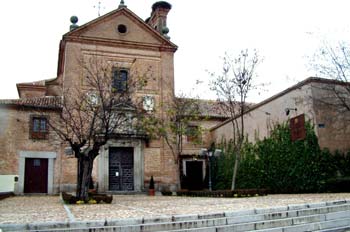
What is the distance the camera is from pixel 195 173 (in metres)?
28.4

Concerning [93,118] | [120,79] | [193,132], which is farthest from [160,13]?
[93,118]

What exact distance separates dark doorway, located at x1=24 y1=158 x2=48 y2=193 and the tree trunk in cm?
1001

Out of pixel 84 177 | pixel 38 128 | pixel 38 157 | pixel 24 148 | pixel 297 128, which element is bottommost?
pixel 84 177

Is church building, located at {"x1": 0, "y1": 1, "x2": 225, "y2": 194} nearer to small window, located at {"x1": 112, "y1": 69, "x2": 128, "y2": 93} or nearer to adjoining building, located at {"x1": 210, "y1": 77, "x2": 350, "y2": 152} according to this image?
small window, located at {"x1": 112, "y1": 69, "x2": 128, "y2": 93}

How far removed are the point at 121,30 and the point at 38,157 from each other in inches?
403

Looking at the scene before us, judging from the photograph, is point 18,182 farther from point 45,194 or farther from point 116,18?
point 116,18

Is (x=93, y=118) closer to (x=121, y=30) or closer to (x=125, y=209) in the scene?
(x=125, y=209)

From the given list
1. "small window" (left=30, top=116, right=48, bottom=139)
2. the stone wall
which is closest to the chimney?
the stone wall

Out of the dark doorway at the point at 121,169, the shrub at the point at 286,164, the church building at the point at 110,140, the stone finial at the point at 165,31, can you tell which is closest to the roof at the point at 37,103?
the church building at the point at 110,140

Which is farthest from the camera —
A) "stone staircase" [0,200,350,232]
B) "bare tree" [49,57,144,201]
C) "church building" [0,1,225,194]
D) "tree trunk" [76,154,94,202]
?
"church building" [0,1,225,194]

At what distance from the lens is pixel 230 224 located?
7648mm

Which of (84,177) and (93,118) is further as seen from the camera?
(93,118)

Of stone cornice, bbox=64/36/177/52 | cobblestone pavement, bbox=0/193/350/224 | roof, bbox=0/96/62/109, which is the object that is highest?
stone cornice, bbox=64/36/177/52

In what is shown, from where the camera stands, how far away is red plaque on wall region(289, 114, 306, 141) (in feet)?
57.5
